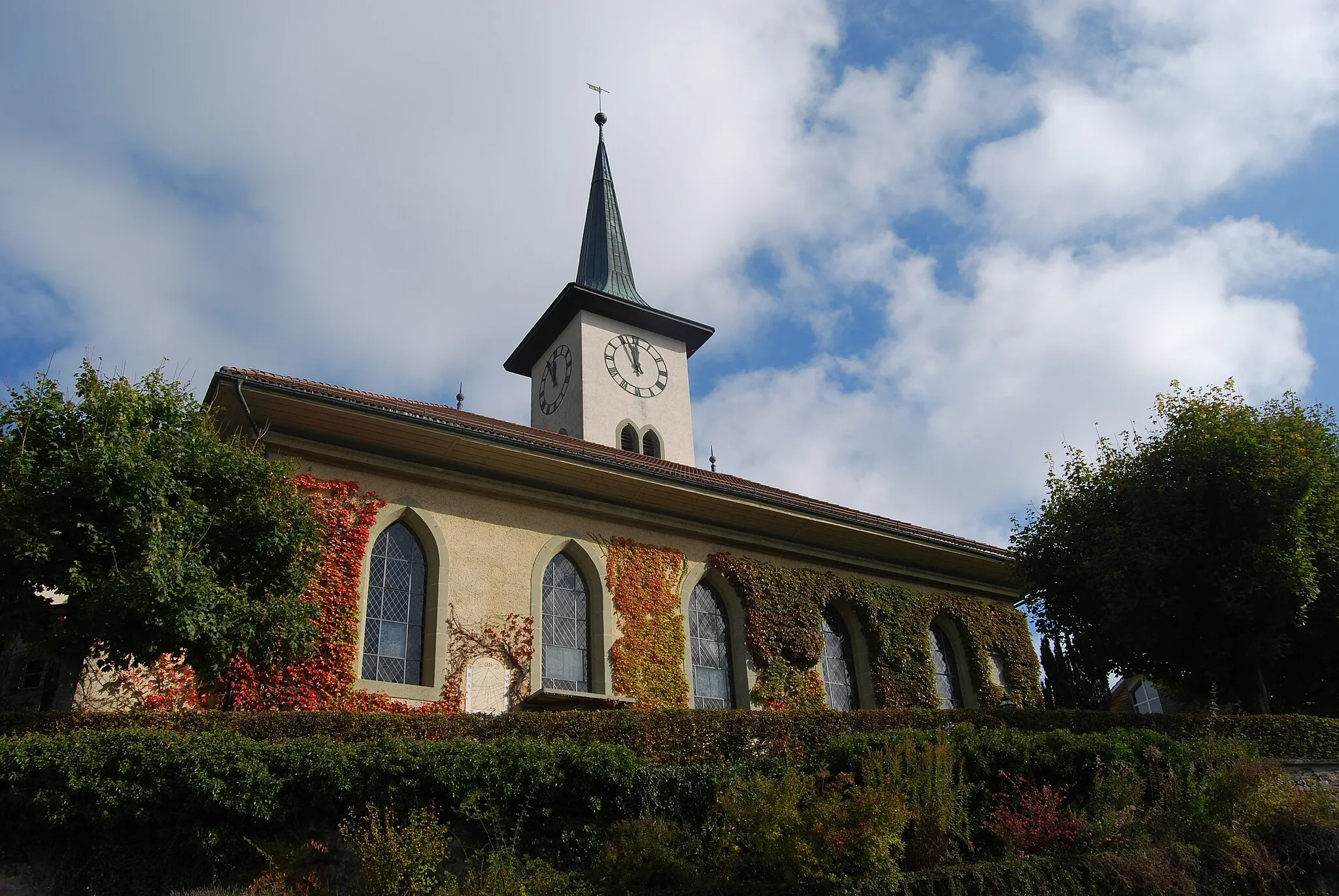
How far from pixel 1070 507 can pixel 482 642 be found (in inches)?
415

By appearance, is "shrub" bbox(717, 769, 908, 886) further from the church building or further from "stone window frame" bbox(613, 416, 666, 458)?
"stone window frame" bbox(613, 416, 666, 458)

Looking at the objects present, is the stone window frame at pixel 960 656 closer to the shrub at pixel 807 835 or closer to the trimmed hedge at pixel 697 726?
the trimmed hedge at pixel 697 726

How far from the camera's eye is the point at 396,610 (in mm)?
15594

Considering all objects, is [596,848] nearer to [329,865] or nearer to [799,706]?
[329,865]

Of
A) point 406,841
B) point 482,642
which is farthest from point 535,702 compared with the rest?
point 406,841

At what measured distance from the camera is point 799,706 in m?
18.5

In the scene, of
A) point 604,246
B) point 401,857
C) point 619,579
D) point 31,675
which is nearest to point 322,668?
point 31,675

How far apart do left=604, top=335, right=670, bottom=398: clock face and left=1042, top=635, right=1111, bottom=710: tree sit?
13887 millimetres

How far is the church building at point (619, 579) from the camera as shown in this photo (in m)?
15.5

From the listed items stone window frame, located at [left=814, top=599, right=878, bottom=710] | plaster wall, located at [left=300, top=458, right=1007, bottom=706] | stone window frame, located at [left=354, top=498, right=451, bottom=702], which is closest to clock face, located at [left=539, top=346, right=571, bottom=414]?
stone window frame, located at [left=814, top=599, right=878, bottom=710]

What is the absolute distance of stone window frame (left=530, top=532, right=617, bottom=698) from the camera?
16328mm

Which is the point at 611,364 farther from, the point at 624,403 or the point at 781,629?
the point at 781,629

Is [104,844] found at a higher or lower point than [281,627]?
lower

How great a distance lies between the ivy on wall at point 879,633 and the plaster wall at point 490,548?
698mm
